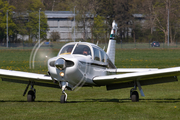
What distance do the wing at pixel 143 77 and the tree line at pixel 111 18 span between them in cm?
6157

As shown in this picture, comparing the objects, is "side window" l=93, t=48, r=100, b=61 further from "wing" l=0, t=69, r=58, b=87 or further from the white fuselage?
"wing" l=0, t=69, r=58, b=87

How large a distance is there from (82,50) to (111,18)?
7424cm

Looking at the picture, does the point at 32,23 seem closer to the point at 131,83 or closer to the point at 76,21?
the point at 76,21

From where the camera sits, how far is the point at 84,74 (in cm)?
1107

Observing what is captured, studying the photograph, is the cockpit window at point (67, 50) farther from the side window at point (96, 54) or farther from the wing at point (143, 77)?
the wing at point (143, 77)

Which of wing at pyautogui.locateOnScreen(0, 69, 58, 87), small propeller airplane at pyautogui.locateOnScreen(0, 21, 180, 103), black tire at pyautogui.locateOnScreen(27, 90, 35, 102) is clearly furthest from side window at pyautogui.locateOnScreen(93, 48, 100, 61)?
black tire at pyautogui.locateOnScreen(27, 90, 35, 102)

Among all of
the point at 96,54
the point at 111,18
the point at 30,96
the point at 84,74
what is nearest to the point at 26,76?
the point at 30,96

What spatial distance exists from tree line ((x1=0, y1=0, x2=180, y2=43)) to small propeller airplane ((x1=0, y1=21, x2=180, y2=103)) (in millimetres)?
61282

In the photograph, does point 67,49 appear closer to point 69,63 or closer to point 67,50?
point 67,50

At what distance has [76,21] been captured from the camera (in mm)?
74375

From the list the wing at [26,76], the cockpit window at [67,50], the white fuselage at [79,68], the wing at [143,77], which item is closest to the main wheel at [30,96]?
the wing at [26,76]

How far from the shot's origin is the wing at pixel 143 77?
10875 millimetres

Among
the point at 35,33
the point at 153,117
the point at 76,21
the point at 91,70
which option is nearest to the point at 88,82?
the point at 91,70

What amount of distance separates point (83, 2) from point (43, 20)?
10.9m
